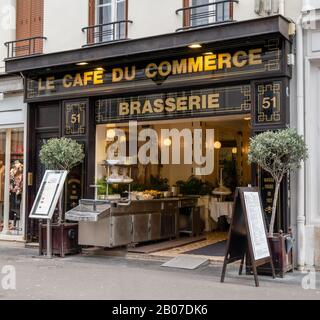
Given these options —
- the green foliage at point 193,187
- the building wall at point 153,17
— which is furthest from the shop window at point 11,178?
the green foliage at point 193,187

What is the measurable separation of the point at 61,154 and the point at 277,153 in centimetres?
468

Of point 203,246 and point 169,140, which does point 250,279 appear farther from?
point 169,140

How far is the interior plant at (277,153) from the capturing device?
9.02 metres

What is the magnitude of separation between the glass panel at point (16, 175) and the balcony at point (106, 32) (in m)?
3.08

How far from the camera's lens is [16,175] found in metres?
14.0

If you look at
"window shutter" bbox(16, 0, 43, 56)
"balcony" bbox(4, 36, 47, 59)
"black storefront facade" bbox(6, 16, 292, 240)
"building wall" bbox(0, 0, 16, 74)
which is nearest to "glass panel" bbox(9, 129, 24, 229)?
"black storefront facade" bbox(6, 16, 292, 240)

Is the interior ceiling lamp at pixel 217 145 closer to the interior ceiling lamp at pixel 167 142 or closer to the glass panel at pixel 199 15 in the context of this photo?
the interior ceiling lamp at pixel 167 142

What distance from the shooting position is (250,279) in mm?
9008

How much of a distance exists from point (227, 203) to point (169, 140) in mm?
2467

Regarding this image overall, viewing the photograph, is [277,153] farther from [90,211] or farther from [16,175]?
[16,175]

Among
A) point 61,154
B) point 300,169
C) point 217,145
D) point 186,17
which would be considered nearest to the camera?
point 300,169

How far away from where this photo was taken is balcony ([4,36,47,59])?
13430 mm

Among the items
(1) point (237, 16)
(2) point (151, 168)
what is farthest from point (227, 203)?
(1) point (237, 16)

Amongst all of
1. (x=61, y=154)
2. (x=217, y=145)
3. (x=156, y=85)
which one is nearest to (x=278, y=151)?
(x=156, y=85)
